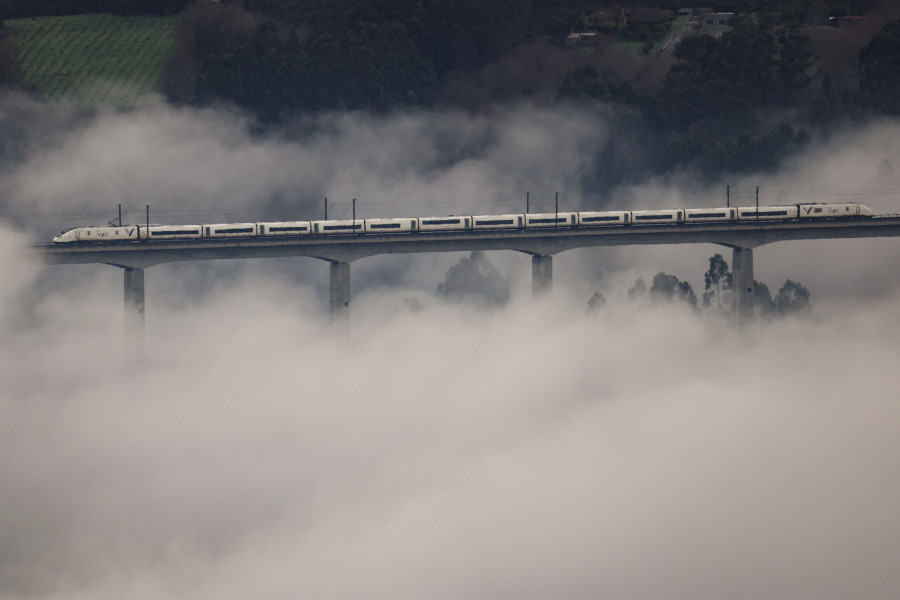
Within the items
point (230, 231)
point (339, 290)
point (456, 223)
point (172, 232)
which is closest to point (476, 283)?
point (456, 223)

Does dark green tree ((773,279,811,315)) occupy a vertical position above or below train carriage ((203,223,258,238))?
below

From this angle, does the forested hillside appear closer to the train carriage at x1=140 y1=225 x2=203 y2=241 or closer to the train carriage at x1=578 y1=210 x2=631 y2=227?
the train carriage at x1=578 y1=210 x2=631 y2=227

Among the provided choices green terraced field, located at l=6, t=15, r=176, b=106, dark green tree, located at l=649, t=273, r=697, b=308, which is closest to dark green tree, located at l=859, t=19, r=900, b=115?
dark green tree, located at l=649, t=273, r=697, b=308

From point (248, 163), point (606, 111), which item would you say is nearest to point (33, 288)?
point (248, 163)

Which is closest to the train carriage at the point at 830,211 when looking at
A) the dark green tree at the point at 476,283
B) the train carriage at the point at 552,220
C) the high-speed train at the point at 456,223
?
the high-speed train at the point at 456,223

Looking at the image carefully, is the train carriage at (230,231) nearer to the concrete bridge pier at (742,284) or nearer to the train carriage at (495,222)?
the train carriage at (495,222)

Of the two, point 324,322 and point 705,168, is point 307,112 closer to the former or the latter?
point 324,322

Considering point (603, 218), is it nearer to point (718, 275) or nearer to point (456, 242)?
point (456, 242)

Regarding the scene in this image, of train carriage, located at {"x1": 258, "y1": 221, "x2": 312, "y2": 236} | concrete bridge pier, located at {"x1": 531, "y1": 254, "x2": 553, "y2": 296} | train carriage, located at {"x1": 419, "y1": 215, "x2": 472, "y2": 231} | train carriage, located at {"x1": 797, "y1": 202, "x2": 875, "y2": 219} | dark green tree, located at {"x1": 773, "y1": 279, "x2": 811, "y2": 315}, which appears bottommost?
dark green tree, located at {"x1": 773, "y1": 279, "x2": 811, "y2": 315}
